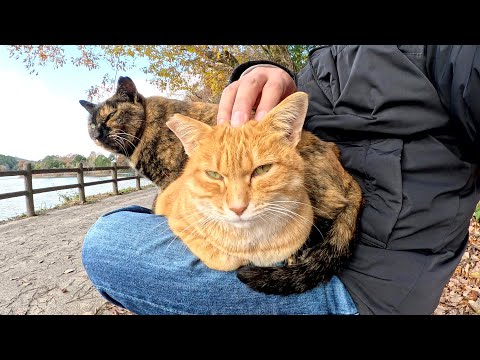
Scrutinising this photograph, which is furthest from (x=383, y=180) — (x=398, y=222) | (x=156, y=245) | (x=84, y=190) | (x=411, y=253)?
(x=84, y=190)

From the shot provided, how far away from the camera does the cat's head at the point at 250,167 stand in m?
0.97

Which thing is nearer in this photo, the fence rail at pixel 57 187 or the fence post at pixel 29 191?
the fence rail at pixel 57 187

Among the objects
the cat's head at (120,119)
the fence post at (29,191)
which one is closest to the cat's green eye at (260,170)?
the cat's head at (120,119)

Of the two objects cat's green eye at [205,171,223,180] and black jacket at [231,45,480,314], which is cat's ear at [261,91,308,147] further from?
cat's green eye at [205,171,223,180]

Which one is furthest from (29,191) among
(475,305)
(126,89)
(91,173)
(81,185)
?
(475,305)

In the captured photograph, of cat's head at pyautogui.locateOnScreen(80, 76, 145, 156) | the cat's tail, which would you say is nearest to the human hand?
the cat's tail

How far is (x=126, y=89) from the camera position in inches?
87.0

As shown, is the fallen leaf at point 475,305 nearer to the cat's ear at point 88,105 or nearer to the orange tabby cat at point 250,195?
the orange tabby cat at point 250,195

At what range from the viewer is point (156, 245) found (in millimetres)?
1016

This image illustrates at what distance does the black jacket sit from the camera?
2.67ft

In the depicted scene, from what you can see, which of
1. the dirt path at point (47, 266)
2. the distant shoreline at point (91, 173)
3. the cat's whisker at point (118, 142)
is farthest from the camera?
the distant shoreline at point (91, 173)

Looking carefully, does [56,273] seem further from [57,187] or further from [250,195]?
[250,195]

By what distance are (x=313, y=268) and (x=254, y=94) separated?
644 millimetres

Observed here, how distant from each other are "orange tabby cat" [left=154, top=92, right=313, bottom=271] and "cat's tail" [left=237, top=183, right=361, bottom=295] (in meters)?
0.08
